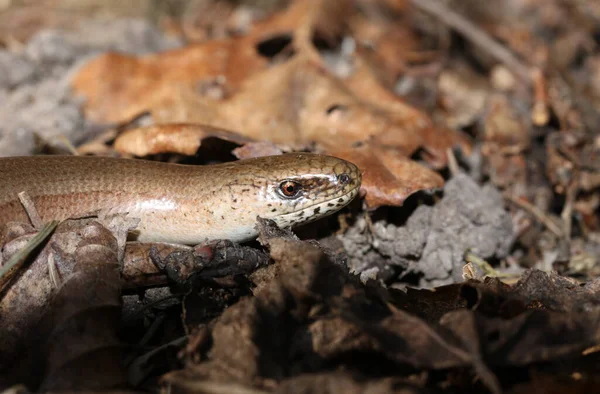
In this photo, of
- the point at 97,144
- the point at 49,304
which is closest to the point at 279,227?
the point at 49,304

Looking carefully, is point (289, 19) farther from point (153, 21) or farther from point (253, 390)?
point (253, 390)

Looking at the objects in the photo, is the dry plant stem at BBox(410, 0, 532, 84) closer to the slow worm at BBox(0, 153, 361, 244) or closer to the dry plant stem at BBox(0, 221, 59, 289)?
the slow worm at BBox(0, 153, 361, 244)

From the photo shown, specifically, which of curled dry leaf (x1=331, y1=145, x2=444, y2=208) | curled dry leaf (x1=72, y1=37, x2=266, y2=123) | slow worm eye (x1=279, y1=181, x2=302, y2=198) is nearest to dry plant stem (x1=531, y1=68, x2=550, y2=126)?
curled dry leaf (x1=331, y1=145, x2=444, y2=208)

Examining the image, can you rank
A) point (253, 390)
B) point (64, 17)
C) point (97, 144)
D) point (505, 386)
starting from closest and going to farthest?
point (253, 390) < point (505, 386) < point (97, 144) < point (64, 17)

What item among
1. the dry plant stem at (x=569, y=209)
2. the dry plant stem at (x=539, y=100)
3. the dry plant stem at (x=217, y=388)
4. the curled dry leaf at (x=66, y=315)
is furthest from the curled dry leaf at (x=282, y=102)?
the dry plant stem at (x=217, y=388)

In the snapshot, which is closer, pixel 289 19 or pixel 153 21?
pixel 289 19

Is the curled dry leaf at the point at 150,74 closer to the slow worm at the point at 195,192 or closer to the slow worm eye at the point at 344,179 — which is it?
the slow worm at the point at 195,192

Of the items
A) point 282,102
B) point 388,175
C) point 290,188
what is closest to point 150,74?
point 282,102

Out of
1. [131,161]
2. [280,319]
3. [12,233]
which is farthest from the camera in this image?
[131,161]
